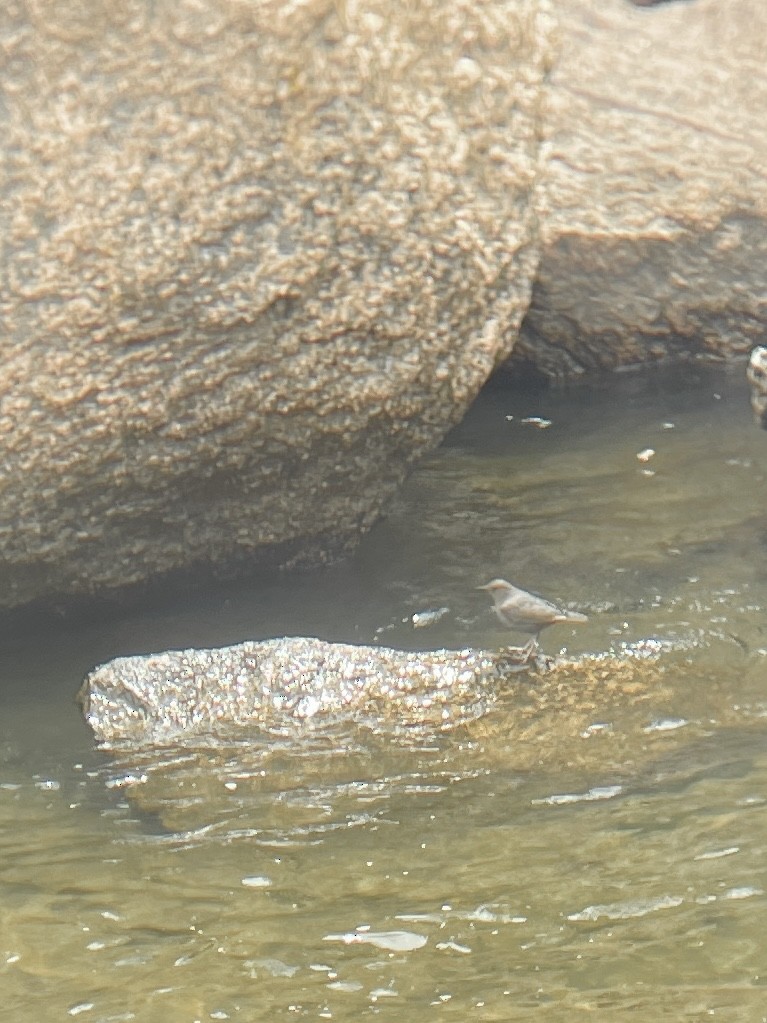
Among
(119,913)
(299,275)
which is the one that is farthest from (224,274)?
(119,913)

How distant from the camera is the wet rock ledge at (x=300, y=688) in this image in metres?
5.00

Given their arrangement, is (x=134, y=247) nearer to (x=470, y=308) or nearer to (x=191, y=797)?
(x=470, y=308)

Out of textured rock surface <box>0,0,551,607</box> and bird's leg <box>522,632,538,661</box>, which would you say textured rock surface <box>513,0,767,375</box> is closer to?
textured rock surface <box>0,0,551,607</box>

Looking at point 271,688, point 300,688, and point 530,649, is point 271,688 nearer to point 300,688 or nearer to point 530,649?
point 300,688

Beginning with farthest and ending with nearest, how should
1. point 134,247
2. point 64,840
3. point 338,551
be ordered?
point 338,551 < point 134,247 < point 64,840

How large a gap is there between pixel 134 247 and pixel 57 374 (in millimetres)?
496

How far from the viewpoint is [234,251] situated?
5.11 m

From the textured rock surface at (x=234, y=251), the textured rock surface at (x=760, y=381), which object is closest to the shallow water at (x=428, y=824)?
the textured rock surface at (x=760, y=381)

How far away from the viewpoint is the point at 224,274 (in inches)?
201

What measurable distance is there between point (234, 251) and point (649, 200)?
4324mm

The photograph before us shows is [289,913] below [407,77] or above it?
below

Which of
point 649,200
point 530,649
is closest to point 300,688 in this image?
point 530,649

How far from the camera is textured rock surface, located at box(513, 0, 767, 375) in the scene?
28.8 ft

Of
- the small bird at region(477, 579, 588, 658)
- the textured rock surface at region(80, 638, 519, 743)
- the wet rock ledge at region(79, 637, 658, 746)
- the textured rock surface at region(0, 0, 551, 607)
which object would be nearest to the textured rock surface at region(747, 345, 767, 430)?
the textured rock surface at region(0, 0, 551, 607)
